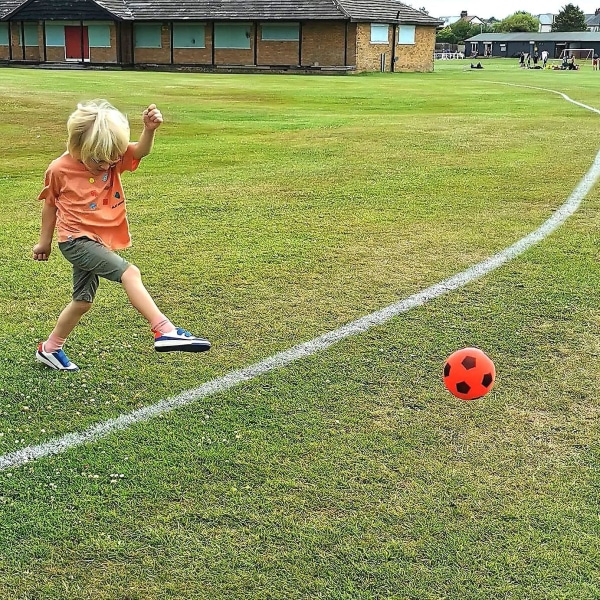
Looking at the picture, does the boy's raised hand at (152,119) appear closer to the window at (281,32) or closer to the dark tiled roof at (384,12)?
the dark tiled roof at (384,12)

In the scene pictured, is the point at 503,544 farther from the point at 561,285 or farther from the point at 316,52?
the point at 316,52

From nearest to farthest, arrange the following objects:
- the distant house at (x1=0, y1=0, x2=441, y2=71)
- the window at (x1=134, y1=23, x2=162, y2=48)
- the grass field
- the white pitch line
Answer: the grass field → the white pitch line → the distant house at (x1=0, y1=0, x2=441, y2=71) → the window at (x1=134, y1=23, x2=162, y2=48)

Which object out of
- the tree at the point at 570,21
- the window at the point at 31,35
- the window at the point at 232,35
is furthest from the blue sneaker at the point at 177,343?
the tree at the point at 570,21

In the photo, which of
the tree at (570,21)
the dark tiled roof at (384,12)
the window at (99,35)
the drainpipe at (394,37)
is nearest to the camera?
the dark tiled roof at (384,12)

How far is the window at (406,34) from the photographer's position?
51.5 meters

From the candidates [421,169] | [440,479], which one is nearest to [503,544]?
[440,479]

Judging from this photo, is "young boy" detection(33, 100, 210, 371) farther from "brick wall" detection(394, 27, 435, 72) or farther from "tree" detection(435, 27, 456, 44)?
"tree" detection(435, 27, 456, 44)

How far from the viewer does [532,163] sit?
12359mm

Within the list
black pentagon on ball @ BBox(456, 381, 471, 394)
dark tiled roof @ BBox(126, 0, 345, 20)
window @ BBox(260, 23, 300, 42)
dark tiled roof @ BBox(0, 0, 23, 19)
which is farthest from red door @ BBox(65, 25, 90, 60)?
black pentagon on ball @ BBox(456, 381, 471, 394)

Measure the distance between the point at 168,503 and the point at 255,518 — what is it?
1.24 feet

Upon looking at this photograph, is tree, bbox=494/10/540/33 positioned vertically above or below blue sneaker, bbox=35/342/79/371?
above

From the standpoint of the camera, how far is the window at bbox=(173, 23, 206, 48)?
49938mm

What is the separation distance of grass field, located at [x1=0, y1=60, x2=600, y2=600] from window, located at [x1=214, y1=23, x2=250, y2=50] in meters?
41.6

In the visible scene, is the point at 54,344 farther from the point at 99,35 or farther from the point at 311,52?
the point at 99,35
